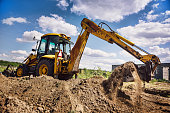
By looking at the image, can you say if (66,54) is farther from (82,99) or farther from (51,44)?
(82,99)

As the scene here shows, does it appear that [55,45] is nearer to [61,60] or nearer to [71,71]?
[61,60]

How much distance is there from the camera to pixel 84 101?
139 inches

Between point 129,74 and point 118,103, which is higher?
point 129,74

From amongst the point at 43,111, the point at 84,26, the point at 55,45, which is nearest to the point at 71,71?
the point at 55,45

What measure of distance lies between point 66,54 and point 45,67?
67.2 inches

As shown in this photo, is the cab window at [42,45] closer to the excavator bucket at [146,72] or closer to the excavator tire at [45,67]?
the excavator tire at [45,67]

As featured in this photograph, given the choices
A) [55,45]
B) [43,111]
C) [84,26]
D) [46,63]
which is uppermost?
[84,26]

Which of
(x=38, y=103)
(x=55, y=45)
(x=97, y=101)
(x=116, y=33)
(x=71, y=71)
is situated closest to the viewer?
(x=38, y=103)

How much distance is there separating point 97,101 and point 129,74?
150 cm

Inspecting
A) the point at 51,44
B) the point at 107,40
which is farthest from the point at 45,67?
the point at 107,40

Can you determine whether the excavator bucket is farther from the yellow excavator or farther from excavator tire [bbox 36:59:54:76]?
excavator tire [bbox 36:59:54:76]

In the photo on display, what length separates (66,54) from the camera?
815cm

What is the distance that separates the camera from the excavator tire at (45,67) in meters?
6.86

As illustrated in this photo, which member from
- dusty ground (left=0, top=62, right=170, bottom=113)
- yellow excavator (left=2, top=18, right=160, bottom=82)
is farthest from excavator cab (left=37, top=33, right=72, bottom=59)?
dusty ground (left=0, top=62, right=170, bottom=113)
